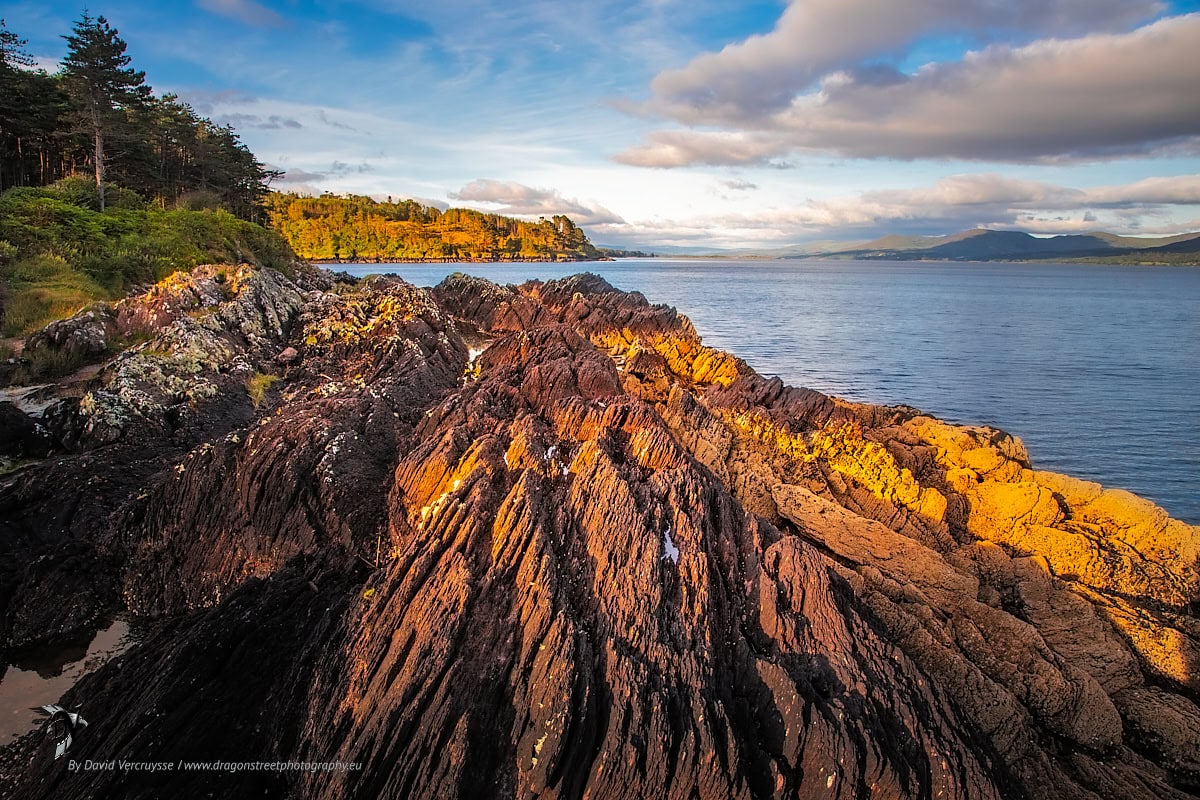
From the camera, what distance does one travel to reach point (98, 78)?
30.1 meters

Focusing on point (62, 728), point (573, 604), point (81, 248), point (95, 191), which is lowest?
point (62, 728)

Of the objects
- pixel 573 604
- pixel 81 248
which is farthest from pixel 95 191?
pixel 573 604

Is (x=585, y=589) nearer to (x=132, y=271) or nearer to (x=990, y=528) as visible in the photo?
(x=990, y=528)

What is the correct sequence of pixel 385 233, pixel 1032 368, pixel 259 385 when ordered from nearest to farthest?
pixel 259 385
pixel 1032 368
pixel 385 233

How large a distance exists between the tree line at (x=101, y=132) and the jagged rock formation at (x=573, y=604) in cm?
2782

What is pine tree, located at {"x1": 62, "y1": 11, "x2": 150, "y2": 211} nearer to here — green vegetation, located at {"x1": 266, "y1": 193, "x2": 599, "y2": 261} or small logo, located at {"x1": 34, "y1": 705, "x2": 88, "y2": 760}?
small logo, located at {"x1": 34, "y1": 705, "x2": 88, "y2": 760}

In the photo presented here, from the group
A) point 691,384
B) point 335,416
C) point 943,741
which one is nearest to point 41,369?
point 335,416

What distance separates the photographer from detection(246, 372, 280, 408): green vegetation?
14.6m

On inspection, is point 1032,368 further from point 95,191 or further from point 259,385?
point 95,191

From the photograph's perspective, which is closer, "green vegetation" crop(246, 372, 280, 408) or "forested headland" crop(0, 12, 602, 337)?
"green vegetation" crop(246, 372, 280, 408)

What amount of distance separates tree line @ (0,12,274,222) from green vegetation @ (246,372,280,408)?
23.5 metres

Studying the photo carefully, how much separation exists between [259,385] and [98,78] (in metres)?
27.9

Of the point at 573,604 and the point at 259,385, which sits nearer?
the point at 573,604

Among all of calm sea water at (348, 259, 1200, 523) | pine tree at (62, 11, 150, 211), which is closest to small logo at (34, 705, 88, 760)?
calm sea water at (348, 259, 1200, 523)
